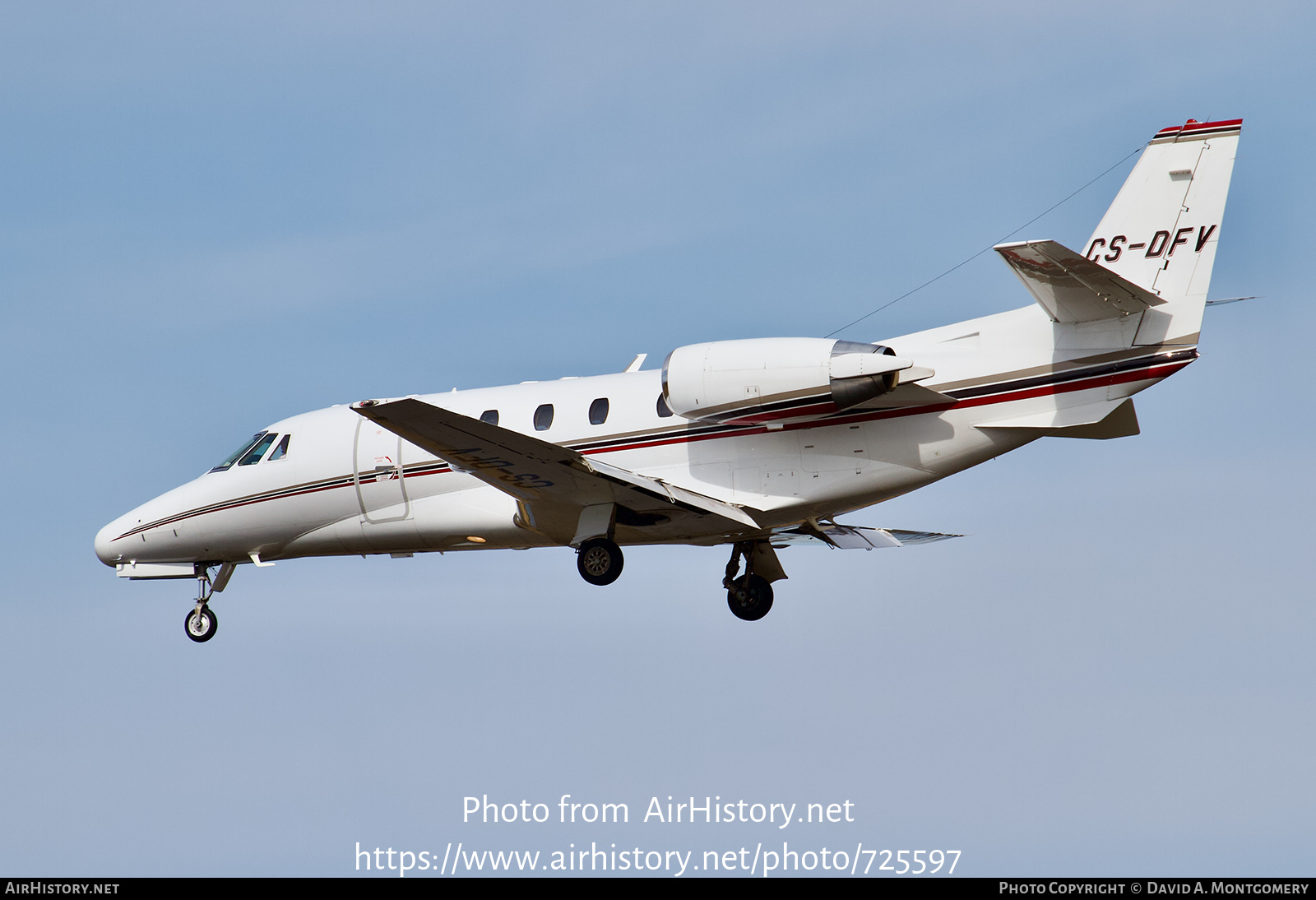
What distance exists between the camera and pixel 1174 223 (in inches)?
667

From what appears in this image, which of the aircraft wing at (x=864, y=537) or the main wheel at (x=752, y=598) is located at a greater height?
the aircraft wing at (x=864, y=537)

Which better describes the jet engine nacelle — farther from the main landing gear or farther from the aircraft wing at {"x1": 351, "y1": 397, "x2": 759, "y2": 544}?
the main landing gear

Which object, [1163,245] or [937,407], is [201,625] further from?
[1163,245]

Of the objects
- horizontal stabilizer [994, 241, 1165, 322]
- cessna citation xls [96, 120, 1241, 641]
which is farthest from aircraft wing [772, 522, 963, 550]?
horizontal stabilizer [994, 241, 1165, 322]

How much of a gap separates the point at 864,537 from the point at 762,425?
4693 mm

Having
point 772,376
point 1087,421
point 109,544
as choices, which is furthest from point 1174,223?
point 109,544

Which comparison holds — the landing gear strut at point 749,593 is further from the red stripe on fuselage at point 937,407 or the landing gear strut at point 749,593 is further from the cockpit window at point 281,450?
the cockpit window at point 281,450

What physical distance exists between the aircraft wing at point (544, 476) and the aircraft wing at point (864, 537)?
10.6ft

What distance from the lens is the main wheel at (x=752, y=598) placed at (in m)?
21.4

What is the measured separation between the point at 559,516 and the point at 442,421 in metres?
3.01

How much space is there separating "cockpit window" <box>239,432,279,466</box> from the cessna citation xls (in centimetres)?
14

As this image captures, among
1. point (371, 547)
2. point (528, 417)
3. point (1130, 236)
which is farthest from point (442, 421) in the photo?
A: point (1130, 236)

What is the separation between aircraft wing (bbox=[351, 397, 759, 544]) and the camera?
17141mm

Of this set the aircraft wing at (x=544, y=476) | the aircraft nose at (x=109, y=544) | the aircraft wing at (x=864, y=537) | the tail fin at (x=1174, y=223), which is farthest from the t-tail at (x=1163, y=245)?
the aircraft nose at (x=109, y=544)
